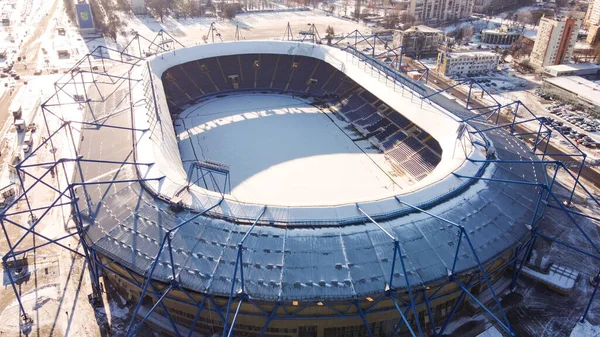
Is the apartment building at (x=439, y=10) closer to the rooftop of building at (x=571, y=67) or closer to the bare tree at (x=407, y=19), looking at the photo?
the bare tree at (x=407, y=19)

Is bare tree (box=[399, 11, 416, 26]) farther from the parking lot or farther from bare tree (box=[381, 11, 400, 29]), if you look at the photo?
the parking lot

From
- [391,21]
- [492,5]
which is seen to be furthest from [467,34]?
[492,5]

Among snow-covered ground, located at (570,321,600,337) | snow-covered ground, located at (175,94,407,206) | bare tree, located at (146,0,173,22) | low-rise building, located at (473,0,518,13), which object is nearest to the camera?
snow-covered ground, located at (570,321,600,337)

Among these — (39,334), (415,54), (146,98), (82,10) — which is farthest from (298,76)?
(82,10)

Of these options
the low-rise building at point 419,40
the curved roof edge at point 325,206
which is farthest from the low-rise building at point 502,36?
the curved roof edge at point 325,206

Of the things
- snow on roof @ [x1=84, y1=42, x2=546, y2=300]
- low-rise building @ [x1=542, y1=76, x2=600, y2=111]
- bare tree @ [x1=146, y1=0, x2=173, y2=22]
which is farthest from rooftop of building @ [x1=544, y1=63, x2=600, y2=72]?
bare tree @ [x1=146, y1=0, x2=173, y2=22]

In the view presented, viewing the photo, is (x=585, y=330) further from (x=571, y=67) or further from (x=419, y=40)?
(x=419, y=40)
